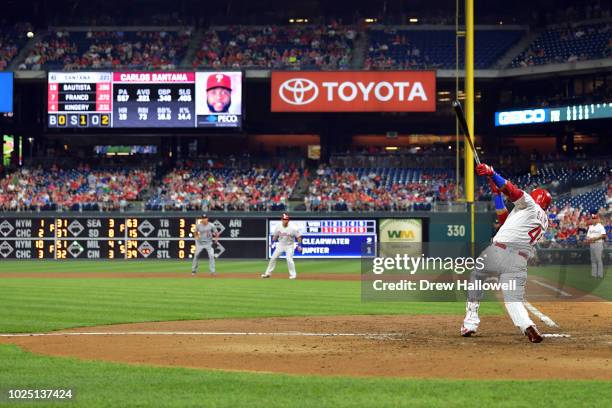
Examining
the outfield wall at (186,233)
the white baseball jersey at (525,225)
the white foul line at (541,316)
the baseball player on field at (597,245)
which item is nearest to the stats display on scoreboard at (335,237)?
the outfield wall at (186,233)

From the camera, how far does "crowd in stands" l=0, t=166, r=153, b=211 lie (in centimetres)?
4444

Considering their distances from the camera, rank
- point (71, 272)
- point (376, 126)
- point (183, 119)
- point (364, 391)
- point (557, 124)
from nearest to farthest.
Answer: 1. point (364, 391)
2. point (71, 272)
3. point (183, 119)
4. point (557, 124)
5. point (376, 126)

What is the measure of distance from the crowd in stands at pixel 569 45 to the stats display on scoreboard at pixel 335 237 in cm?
1359

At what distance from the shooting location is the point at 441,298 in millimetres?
19422

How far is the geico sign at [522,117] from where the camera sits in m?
48.3

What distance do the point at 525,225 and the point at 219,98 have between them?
35.8 metres

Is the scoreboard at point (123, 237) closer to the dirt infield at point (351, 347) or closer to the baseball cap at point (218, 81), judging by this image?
the baseball cap at point (218, 81)

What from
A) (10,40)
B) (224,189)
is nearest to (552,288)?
(224,189)

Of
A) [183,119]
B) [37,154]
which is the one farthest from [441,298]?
[37,154]

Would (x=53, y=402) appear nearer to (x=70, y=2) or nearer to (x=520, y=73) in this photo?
(x=520, y=73)

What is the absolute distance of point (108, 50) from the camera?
174 feet

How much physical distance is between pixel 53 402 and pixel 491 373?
4433 millimetres

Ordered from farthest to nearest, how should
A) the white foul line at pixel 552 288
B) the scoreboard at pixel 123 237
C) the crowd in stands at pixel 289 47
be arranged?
the crowd in stands at pixel 289 47 → the scoreboard at pixel 123 237 → the white foul line at pixel 552 288

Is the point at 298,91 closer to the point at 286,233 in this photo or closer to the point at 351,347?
the point at 286,233
